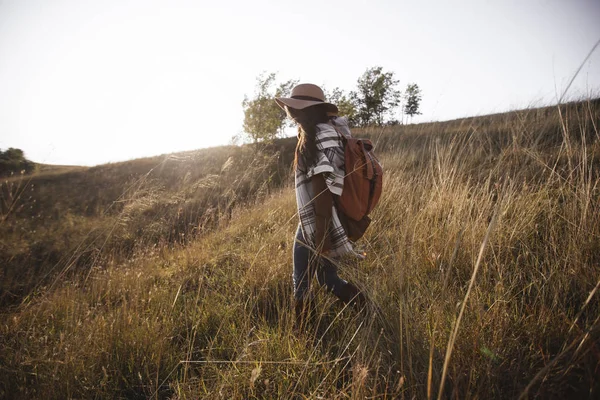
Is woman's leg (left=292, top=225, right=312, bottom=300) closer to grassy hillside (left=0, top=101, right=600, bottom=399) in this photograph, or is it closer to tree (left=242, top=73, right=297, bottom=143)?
grassy hillside (left=0, top=101, right=600, bottom=399)

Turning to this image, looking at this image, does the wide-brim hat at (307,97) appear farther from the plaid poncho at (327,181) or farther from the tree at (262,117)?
the tree at (262,117)

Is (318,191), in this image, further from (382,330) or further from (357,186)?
(382,330)

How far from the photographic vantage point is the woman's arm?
150 cm

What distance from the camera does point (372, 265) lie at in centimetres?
213

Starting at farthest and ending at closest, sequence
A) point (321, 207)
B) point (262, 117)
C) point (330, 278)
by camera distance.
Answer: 1. point (262, 117)
2. point (330, 278)
3. point (321, 207)

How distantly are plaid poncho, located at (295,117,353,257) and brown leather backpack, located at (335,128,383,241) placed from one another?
6 centimetres

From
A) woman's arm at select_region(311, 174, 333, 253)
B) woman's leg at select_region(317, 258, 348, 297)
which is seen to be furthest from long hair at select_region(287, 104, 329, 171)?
woman's leg at select_region(317, 258, 348, 297)

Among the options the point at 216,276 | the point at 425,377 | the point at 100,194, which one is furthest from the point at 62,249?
the point at 425,377

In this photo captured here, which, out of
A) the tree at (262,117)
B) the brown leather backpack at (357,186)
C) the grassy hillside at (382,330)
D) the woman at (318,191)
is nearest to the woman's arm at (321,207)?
the woman at (318,191)

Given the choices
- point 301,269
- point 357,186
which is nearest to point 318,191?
point 357,186

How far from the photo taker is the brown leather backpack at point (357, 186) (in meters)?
1.55

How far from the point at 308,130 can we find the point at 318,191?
44 centimetres

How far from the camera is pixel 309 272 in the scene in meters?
1.71

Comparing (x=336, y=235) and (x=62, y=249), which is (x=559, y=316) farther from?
(x=62, y=249)
